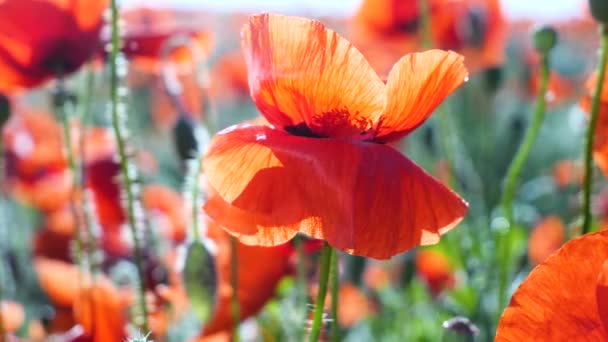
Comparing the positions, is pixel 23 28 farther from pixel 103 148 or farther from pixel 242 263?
pixel 103 148

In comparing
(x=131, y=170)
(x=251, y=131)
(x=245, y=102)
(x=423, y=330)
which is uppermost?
(x=251, y=131)

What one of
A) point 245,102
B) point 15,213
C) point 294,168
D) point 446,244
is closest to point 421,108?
point 294,168

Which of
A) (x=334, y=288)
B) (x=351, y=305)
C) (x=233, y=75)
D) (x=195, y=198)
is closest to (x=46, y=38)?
(x=195, y=198)

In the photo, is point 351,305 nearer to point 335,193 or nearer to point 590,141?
point 590,141

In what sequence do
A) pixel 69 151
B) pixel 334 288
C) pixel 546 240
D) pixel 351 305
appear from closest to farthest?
pixel 334 288
pixel 69 151
pixel 351 305
pixel 546 240

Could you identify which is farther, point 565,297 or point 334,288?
point 334,288

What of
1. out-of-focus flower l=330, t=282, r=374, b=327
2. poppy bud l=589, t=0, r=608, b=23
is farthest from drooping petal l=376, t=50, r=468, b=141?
out-of-focus flower l=330, t=282, r=374, b=327
